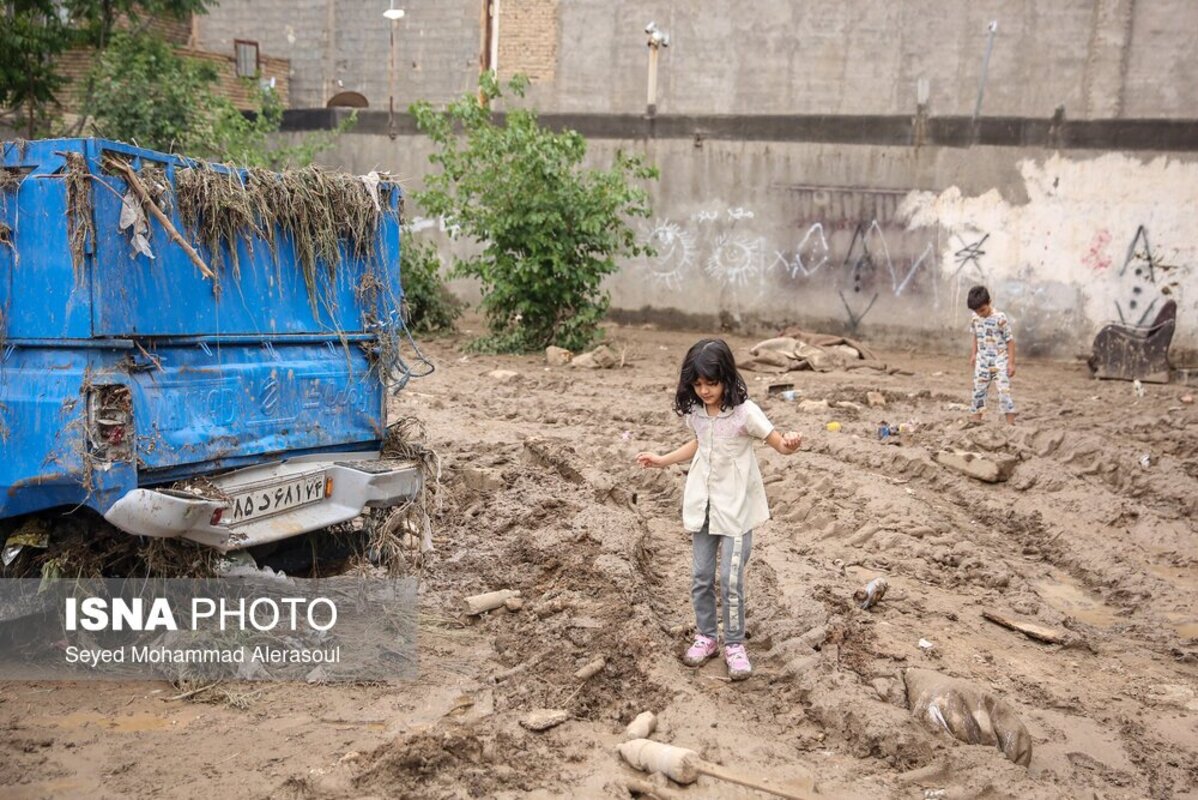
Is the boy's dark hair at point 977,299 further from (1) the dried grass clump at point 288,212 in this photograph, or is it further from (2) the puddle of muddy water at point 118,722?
(2) the puddle of muddy water at point 118,722

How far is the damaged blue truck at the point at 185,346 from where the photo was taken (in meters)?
4.14

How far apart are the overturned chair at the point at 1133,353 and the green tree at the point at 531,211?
20.1 feet

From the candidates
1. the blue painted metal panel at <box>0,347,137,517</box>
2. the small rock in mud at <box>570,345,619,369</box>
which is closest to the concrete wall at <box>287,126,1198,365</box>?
the small rock in mud at <box>570,345,619,369</box>

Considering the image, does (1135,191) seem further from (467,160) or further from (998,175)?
(467,160)

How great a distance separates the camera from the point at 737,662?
15.7 ft

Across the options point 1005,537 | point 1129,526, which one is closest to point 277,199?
point 1005,537

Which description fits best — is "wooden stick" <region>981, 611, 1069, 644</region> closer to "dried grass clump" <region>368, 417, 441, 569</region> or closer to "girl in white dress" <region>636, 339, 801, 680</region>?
"girl in white dress" <region>636, 339, 801, 680</region>

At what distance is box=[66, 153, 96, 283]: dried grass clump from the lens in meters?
4.12

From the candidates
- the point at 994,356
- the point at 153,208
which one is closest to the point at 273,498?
the point at 153,208

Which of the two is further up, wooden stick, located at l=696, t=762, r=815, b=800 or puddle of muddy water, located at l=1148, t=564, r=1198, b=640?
wooden stick, located at l=696, t=762, r=815, b=800

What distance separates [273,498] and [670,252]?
42.4ft

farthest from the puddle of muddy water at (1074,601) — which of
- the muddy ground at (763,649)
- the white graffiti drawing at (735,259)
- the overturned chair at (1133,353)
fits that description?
the white graffiti drawing at (735,259)

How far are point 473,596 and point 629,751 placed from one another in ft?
6.08

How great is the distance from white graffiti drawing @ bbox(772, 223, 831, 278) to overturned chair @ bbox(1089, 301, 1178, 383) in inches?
159
